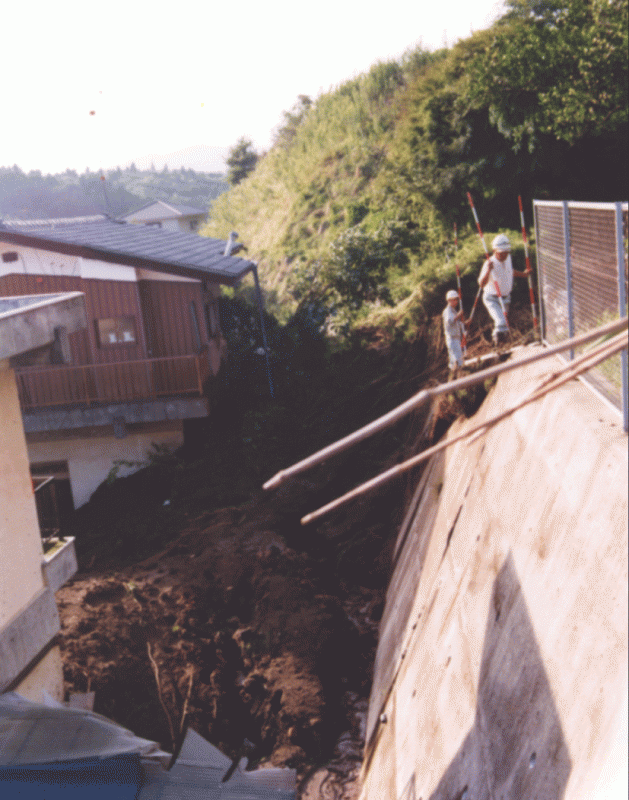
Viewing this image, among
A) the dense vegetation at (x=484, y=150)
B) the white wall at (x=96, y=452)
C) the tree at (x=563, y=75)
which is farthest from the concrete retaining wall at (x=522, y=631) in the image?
the white wall at (x=96, y=452)

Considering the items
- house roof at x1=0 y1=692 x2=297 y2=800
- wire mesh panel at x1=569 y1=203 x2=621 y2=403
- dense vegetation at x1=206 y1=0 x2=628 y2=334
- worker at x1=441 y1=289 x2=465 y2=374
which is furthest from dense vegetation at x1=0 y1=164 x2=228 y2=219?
wire mesh panel at x1=569 y1=203 x2=621 y2=403

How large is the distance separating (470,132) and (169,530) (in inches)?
376

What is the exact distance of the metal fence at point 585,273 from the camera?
407 centimetres

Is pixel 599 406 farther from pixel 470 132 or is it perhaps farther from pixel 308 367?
pixel 308 367

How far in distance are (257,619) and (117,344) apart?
7.69 metres

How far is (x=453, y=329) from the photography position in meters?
9.30

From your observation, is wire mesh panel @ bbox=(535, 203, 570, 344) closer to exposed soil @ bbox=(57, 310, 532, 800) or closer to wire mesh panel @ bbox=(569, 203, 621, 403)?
wire mesh panel @ bbox=(569, 203, 621, 403)

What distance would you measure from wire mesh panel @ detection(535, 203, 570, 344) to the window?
10013 mm

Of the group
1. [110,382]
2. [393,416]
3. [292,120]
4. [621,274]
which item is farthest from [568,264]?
[292,120]

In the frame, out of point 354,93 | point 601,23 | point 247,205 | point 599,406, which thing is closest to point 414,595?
point 599,406

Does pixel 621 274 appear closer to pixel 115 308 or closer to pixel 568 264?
pixel 568 264

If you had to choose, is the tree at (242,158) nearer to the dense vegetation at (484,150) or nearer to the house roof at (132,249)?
the dense vegetation at (484,150)

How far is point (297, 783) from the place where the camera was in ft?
23.8

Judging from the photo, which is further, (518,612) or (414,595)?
(414,595)
